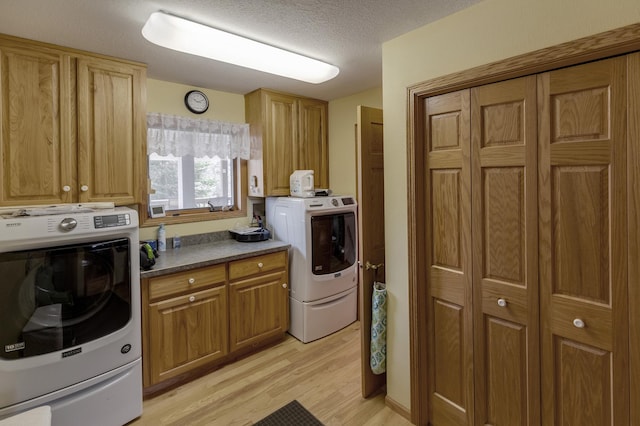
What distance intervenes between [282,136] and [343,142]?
0.66 meters

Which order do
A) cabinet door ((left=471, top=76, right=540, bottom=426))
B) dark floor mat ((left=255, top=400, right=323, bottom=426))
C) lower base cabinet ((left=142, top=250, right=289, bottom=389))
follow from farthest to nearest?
lower base cabinet ((left=142, top=250, right=289, bottom=389))
dark floor mat ((left=255, top=400, right=323, bottom=426))
cabinet door ((left=471, top=76, right=540, bottom=426))

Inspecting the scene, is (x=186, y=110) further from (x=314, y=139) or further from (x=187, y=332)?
(x=187, y=332)

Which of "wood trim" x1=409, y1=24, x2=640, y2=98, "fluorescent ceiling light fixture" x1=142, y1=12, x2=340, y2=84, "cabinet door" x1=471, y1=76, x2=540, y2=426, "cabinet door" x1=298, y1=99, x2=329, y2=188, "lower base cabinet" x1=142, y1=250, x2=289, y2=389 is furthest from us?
"cabinet door" x1=298, y1=99, x2=329, y2=188

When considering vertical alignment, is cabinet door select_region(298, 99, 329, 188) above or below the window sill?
above

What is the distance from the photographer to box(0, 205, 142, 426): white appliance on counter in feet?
5.14

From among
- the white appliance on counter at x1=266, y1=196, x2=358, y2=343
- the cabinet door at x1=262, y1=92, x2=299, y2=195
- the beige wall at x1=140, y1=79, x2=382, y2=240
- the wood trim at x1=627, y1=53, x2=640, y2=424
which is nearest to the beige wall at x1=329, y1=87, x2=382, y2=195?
the beige wall at x1=140, y1=79, x2=382, y2=240

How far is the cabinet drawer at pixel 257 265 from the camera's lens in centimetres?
258

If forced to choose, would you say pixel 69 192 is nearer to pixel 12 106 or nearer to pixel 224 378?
pixel 12 106

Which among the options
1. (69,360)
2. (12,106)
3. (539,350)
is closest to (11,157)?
(12,106)

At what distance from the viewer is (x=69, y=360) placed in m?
1.71

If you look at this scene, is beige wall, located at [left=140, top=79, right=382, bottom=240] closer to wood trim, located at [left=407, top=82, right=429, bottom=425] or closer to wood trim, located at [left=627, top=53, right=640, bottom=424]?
wood trim, located at [left=407, top=82, right=429, bottom=425]

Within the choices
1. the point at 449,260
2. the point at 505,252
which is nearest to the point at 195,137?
the point at 449,260

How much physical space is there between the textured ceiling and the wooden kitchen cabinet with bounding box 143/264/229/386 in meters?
1.49

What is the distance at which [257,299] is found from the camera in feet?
8.97
